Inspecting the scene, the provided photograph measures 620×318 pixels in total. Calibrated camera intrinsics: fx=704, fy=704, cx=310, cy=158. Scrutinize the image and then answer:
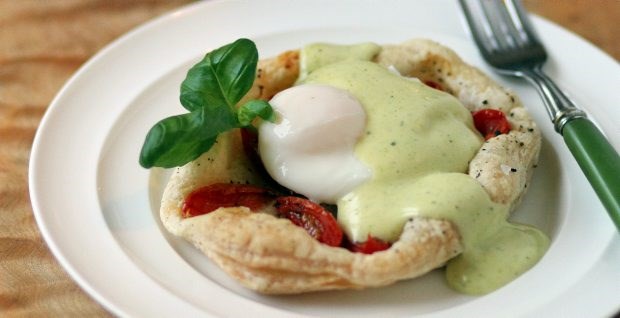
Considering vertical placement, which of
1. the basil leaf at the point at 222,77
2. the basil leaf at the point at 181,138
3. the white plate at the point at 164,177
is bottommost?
the white plate at the point at 164,177

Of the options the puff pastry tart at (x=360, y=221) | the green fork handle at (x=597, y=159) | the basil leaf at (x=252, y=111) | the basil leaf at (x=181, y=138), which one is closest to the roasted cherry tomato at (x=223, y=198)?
the puff pastry tart at (x=360, y=221)

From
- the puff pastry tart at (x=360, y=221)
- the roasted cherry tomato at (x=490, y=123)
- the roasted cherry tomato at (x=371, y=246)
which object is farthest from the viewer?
the roasted cherry tomato at (x=490, y=123)

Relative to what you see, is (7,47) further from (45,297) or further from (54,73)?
(45,297)

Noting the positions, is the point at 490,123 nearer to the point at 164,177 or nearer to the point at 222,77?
the point at 222,77

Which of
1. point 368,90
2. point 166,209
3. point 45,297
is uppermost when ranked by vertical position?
point 368,90

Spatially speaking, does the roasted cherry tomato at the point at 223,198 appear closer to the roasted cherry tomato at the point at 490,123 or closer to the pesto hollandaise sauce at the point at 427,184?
the pesto hollandaise sauce at the point at 427,184

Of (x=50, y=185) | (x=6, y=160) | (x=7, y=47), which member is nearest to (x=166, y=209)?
(x=50, y=185)

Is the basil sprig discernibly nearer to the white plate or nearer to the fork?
the white plate
